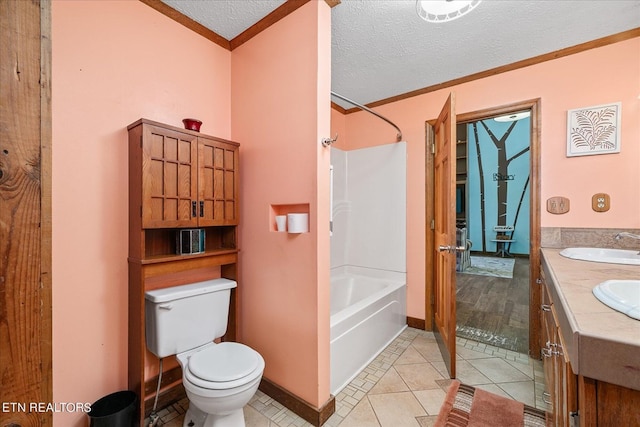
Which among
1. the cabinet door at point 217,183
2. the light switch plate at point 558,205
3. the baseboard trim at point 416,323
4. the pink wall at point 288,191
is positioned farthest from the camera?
the baseboard trim at point 416,323

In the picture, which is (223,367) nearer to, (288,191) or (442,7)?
(288,191)

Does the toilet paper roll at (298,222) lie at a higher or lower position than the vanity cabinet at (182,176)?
lower

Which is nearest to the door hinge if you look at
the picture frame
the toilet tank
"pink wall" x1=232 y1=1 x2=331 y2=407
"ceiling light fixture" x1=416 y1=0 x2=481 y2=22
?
"pink wall" x1=232 y1=1 x2=331 y2=407

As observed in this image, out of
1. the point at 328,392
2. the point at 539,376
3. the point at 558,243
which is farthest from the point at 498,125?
the point at 328,392

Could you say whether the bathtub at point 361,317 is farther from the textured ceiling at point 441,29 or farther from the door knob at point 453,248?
the textured ceiling at point 441,29

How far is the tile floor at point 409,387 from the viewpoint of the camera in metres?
1.57

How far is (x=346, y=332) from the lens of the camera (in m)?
1.90

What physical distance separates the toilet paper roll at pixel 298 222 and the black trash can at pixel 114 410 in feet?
4.05

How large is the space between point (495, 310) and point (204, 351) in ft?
10.9

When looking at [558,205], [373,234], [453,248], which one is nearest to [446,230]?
[453,248]

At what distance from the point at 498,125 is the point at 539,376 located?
20.0 feet

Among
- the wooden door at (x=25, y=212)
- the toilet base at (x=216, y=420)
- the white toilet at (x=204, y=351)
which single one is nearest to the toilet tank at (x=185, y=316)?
the white toilet at (x=204, y=351)

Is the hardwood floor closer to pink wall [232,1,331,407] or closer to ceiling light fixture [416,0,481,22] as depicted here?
pink wall [232,1,331,407]

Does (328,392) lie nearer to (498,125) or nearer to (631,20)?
(631,20)
